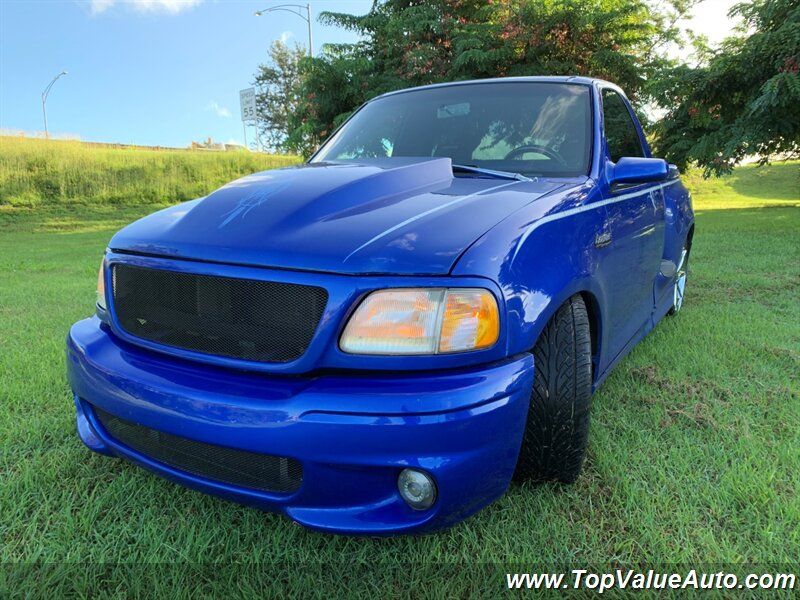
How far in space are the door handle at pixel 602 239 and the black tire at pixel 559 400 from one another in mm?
265

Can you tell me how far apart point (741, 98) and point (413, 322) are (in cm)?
1082

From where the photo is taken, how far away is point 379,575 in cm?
157

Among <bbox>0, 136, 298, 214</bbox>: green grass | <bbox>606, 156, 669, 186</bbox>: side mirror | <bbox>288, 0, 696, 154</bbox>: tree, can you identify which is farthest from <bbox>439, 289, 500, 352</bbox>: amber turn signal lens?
<bbox>0, 136, 298, 214</bbox>: green grass

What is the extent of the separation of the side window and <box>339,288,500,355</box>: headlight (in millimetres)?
1573

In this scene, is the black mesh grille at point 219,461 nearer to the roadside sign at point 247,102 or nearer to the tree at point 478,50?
the tree at point 478,50

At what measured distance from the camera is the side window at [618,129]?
270 cm

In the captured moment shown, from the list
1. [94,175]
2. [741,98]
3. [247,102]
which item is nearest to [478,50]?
[741,98]

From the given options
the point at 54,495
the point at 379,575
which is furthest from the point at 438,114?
the point at 54,495

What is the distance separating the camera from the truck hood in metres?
1.45

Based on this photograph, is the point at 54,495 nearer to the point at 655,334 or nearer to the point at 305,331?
the point at 305,331

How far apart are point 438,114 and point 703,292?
357cm

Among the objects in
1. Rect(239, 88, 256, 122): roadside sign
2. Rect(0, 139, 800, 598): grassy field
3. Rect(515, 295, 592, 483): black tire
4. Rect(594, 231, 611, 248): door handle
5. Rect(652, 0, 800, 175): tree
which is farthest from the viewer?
Rect(239, 88, 256, 122): roadside sign

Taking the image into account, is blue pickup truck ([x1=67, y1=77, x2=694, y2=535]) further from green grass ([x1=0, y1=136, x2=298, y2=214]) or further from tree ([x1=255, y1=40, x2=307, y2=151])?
tree ([x1=255, y1=40, x2=307, y2=151])

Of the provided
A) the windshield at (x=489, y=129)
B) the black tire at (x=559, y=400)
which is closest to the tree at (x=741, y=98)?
the windshield at (x=489, y=129)
